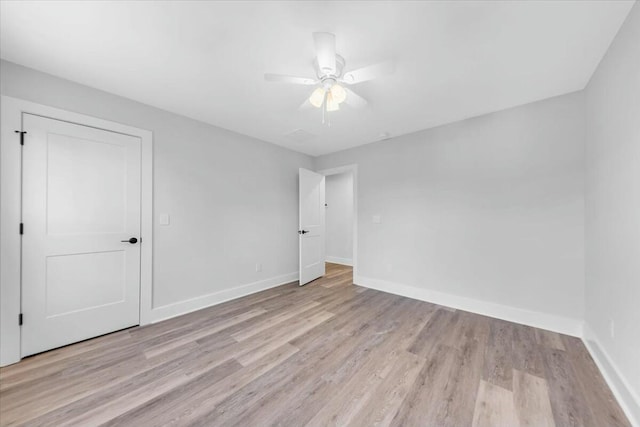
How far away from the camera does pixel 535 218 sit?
246 centimetres

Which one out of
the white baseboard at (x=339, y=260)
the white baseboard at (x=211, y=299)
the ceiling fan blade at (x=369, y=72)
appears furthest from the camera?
the white baseboard at (x=339, y=260)

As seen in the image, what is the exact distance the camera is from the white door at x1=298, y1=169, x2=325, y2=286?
398cm

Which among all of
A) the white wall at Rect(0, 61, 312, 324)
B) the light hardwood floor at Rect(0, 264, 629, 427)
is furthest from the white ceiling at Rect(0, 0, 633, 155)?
the light hardwood floor at Rect(0, 264, 629, 427)

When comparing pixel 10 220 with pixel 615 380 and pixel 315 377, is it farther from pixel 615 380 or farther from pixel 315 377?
pixel 615 380

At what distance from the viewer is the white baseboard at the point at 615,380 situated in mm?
1299

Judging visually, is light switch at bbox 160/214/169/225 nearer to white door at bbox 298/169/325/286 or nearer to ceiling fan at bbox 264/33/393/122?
white door at bbox 298/169/325/286

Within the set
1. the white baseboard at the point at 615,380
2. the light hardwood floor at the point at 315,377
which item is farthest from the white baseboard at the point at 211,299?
the white baseboard at the point at 615,380

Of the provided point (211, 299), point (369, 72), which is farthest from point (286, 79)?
point (211, 299)

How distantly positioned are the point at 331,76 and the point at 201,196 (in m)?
2.26

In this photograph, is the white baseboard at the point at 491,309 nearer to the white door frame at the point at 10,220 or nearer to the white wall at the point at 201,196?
the white wall at the point at 201,196

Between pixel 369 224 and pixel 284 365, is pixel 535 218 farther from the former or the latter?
pixel 284 365

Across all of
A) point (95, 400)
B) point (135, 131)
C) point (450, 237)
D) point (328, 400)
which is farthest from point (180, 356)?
point (450, 237)

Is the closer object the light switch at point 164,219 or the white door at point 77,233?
the white door at point 77,233

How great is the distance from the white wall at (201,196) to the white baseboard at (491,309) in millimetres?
1940
